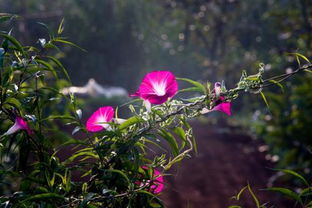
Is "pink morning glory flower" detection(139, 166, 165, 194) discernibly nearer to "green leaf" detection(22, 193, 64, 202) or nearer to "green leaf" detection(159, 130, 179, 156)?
"green leaf" detection(159, 130, 179, 156)

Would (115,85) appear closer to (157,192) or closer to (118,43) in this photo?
(118,43)

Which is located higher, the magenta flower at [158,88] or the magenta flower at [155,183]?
the magenta flower at [158,88]

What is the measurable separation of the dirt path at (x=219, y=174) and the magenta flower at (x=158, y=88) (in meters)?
2.41

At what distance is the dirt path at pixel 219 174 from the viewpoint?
4293 millimetres

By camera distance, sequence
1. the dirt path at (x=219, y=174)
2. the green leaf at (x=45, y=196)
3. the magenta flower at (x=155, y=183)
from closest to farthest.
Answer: the green leaf at (x=45, y=196)
the magenta flower at (x=155, y=183)
the dirt path at (x=219, y=174)

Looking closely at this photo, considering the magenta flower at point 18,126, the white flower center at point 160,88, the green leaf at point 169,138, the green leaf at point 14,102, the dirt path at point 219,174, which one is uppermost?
the dirt path at point 219,174

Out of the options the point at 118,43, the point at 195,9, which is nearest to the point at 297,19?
the point at 195,9

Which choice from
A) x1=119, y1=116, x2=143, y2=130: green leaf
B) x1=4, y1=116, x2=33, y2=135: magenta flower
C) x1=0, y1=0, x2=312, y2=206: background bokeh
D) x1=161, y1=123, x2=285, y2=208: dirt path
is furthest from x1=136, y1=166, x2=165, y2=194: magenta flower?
x1=0, y1=0, x2=312, y2=206: background bokeh

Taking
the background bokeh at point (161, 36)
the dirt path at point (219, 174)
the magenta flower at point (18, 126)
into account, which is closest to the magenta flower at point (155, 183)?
the magenta flower at point (18, 126)

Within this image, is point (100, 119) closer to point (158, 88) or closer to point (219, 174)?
point (158, 88)

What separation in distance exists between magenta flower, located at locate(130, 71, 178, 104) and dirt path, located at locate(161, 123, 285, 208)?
241 centimetres

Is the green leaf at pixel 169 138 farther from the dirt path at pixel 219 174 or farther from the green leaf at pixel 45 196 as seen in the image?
the dirt path at pixel 219 174

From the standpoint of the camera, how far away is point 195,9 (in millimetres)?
10914

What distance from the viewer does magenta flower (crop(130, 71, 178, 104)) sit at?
870mm
